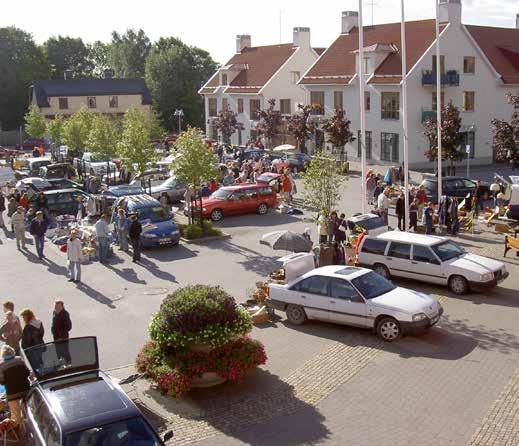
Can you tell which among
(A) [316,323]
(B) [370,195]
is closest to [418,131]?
(B) [370,195]

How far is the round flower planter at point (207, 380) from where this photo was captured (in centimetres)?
1307

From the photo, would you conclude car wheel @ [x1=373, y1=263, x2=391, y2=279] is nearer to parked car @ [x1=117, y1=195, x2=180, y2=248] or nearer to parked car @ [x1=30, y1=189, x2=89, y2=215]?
parked car @ [x1=117, y1=195, x2=180, y2=248]

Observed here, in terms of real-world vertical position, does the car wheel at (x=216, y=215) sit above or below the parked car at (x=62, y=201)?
below

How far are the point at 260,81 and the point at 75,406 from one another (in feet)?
176

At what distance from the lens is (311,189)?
2253 centimetres

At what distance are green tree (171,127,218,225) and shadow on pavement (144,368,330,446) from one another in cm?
1396

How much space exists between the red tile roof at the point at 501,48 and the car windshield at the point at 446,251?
30.5 meters

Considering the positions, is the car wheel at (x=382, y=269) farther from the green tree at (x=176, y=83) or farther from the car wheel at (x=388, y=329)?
the green tree at (x=176, y=83)

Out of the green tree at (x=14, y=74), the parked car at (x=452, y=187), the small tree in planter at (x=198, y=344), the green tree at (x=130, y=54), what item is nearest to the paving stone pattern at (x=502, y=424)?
the small tree in planter at (x=198, y=344)

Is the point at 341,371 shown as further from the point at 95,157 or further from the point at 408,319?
the point at 95,157

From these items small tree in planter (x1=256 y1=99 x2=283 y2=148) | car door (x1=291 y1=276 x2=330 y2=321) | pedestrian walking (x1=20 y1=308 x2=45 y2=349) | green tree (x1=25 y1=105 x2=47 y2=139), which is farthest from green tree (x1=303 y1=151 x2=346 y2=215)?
green tree (x1=25 y1=105 x2=47 y2=139)

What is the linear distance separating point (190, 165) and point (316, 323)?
449 inches

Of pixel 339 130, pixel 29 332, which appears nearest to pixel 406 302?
pixel 29 332

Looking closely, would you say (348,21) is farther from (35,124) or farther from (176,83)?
(176,83)
